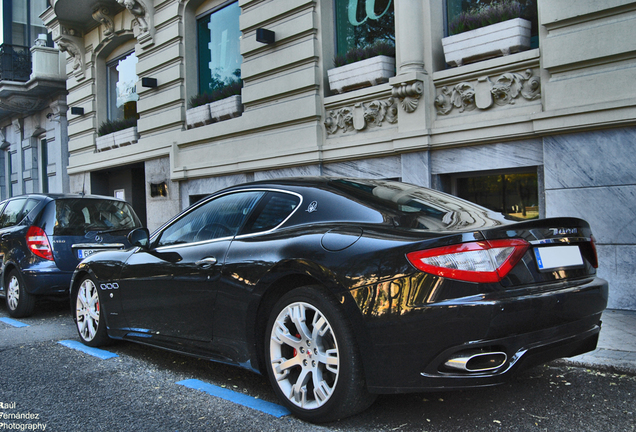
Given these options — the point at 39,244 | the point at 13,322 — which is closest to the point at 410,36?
the point at 39,244

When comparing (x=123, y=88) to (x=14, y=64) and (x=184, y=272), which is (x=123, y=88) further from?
(x=184, y=272)

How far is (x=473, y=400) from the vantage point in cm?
350

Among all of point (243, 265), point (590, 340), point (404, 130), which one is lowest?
point (590, 340)

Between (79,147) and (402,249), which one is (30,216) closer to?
(402,249)

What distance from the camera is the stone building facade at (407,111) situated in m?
6.57

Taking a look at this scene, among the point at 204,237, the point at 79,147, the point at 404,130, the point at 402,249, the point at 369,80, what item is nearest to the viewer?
the point at 402,249

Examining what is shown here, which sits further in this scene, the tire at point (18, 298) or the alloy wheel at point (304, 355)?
the tire at point (18, 298)

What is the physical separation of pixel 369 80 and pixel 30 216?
521cm

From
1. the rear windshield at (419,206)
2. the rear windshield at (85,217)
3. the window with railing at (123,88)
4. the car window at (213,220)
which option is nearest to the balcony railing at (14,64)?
the window with railing at (123,88)

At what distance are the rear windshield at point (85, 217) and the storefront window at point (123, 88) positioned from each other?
8.30m

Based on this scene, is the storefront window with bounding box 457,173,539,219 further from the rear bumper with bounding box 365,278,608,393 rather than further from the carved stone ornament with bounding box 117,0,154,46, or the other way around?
the carved stone ornament with bounding box 117,0,154,46

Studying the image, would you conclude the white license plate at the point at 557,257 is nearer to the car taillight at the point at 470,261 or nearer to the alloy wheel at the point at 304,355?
the car taillight at the point at 470,261

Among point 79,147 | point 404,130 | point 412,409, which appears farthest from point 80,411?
point 79,147

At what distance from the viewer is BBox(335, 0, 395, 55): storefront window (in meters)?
9.36
